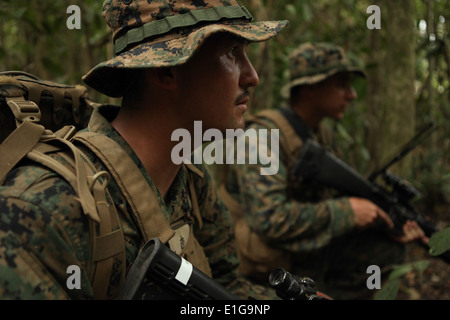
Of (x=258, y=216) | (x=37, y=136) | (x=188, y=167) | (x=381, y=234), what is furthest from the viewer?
(x=381, y=234)

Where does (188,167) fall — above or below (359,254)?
above

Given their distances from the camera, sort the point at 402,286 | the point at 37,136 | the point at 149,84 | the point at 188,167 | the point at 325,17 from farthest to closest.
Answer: the point at 325,17, the point at 402,286, the point at 188,167, the point at 149,84, the point at 37,136

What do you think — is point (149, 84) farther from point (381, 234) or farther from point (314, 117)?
point (381, 234)

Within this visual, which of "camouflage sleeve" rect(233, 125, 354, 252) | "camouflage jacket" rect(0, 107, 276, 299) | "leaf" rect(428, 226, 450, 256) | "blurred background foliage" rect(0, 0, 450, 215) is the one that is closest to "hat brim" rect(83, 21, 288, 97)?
"camouflage jacket" rect(0, 107, 276, 299)

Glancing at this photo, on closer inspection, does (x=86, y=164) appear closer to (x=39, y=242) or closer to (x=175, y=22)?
(x=39, y=242)

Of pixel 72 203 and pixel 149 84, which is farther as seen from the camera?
pixel 149 84

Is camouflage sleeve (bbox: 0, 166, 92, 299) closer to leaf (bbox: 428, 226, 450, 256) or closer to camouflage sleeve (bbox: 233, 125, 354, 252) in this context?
leaf (bbox: 428, 226, 450, 256)

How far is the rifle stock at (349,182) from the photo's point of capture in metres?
3.24

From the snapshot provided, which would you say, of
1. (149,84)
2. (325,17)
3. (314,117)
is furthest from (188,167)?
(325,17)

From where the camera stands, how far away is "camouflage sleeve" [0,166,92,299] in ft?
3.56

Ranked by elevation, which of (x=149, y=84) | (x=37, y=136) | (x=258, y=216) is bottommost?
(x=258, y=216)
